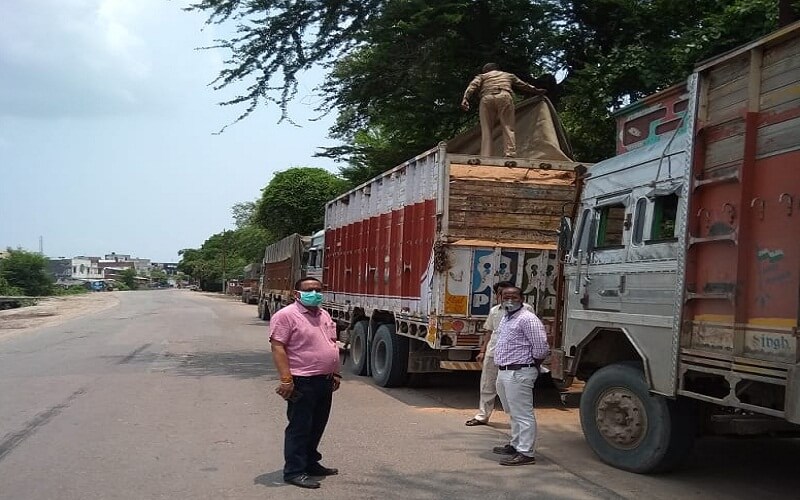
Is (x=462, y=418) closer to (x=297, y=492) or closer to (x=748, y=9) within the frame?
(x=297, y=492)

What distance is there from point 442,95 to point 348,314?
16.2 feet

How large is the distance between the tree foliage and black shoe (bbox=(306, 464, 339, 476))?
27.5 feet

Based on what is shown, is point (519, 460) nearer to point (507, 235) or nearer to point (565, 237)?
point (565, 237)

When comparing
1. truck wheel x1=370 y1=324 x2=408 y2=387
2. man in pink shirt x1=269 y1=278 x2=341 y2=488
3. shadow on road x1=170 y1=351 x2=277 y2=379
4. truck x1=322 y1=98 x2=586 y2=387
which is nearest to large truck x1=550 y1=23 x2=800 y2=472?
truck x1=322 y1=98 x2=586 y2=387

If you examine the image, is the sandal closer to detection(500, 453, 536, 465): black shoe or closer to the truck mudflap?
the truck mudflap

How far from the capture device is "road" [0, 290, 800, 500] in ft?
17.7

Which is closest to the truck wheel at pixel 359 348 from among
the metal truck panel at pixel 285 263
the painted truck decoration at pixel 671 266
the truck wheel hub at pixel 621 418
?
the painted truck decoration at pixel 671 266

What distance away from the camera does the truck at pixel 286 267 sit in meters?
18.9

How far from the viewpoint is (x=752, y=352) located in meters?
4.50

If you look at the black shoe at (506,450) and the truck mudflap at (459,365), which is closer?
the black shoe at (506,450)

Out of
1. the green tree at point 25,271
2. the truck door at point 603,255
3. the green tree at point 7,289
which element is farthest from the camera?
the green tree at point 25,271

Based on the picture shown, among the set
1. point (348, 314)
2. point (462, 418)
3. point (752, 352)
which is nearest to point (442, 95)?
point (348, 314)

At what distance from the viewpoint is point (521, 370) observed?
6.22 metres

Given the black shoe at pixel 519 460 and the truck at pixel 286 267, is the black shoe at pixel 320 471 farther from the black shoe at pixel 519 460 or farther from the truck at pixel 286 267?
the truck at pixel 286 267
